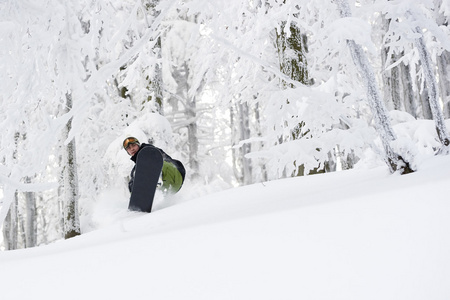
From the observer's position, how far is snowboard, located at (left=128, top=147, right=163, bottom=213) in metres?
4.60

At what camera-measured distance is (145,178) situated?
4645 mm

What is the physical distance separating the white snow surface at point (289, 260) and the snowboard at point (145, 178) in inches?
104

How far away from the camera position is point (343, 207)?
1.69 metres

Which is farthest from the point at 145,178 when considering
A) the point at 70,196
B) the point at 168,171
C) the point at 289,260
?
the point at 70,196

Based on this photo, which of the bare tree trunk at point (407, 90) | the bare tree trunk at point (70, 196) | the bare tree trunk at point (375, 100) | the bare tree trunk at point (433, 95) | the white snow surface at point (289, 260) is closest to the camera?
the white snow surface at point (289, 260)

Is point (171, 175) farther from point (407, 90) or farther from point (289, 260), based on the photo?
point (407, 90)

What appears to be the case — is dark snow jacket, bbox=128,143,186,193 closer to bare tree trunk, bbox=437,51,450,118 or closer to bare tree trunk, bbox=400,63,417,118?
bare tree trunk, bbox=400,63,417,118

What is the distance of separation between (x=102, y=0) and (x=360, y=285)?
2966mm

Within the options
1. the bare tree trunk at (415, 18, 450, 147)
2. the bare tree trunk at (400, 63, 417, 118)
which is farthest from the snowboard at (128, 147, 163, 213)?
the bare tree trunk at (400, 63, 417, 118)

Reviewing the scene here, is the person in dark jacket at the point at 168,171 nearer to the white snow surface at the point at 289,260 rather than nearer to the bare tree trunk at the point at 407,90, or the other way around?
the white snow surface at the point at 289,260

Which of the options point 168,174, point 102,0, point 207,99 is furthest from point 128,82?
point 207,99

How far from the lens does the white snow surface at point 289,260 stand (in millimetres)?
1094

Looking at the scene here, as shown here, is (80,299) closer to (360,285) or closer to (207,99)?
(360,285)

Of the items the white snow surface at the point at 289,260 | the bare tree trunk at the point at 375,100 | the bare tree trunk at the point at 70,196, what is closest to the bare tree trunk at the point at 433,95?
the bare tree trunk at the point at 375,100
